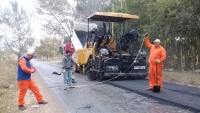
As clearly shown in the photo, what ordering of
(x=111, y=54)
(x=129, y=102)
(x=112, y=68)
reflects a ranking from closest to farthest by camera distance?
(x=129, y=102) < (x=112, y=68) < (x=111, y=54)

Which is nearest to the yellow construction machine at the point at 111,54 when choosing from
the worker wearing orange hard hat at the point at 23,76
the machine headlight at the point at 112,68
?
the machine headlight at the point at 112,68

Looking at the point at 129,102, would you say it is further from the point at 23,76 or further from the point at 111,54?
the point at 111,54

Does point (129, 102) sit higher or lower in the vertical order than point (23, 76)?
lower

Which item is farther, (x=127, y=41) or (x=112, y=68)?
(x=127, y=41)

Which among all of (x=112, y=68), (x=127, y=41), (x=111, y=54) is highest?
(x=127, y=41)

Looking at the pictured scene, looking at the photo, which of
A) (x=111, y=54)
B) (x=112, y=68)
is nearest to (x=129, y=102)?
(x=112, y=68)

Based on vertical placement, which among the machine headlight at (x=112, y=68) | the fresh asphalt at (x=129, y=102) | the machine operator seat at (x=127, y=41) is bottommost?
the fresh asphalt at (x=129, y=102)

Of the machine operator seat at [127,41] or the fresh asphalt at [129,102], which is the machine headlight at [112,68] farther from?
the fresh asphalt at [129,102]

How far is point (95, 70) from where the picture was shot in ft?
31.5

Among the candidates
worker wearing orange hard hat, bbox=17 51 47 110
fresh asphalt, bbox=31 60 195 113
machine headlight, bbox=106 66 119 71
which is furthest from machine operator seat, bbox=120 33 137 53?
worker wearing orange hard hat, bbox=17 51 47 110

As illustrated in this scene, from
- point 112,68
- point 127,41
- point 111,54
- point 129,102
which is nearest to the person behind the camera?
point 129,102

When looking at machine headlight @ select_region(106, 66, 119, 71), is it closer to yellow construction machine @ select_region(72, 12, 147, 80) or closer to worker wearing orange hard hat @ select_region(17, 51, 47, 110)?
yellow construction machine @ select_region(72, 12, 147, 80)

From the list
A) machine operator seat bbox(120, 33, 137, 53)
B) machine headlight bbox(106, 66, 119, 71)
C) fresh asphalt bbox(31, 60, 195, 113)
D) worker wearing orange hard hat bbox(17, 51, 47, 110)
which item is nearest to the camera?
fresh asphalt bbox(31, 60, 195, 113)

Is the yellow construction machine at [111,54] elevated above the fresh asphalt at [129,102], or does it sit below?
above
